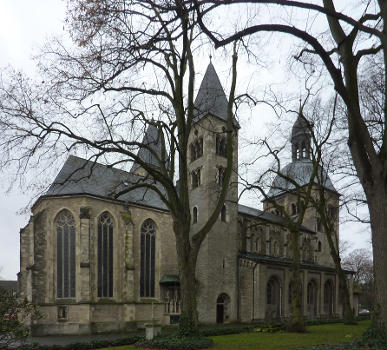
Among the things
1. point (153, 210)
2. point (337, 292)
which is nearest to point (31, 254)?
point (153, 210)

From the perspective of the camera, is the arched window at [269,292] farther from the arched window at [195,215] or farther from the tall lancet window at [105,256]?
the tall lancet window at [105,256]

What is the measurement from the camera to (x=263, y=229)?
4078 cm

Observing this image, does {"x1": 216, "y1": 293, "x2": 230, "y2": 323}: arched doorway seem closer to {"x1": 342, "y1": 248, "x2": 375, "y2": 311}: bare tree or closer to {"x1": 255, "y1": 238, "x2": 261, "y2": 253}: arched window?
{"x1": 255, "y1": 238, "x2": 261, "y2": 253}: arched window

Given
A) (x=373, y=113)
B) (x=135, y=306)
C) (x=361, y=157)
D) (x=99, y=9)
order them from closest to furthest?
(x=99, y=9) < (x=361, y=157) < (x=373, y=113) < (x=135, y=306)

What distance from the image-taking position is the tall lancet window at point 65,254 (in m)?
27.0

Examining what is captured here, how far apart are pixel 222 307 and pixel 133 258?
8.63 meters

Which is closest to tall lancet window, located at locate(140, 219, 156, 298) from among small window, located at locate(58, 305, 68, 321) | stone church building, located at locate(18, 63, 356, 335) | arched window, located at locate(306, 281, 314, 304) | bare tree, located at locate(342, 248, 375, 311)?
stone church building, located at locate(18, 63, 356, 335)

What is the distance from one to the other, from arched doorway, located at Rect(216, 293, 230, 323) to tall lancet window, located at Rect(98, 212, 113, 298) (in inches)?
349

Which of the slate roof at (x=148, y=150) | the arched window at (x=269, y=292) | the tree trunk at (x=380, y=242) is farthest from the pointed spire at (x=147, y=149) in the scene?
the arched window at (x=269, y=292)

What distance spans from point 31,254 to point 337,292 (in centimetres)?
3279

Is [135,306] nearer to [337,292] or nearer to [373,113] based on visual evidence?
[373,113]

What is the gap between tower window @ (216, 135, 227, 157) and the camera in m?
33.7

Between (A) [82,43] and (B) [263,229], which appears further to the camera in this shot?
(B) [263,229]

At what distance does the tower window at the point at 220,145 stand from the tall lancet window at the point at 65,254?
1376 cm
